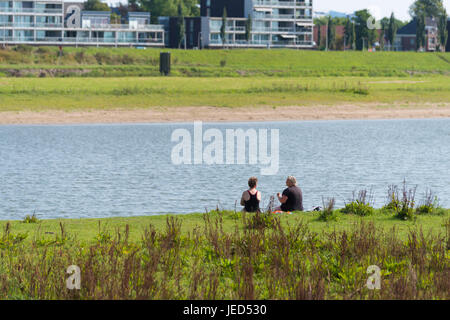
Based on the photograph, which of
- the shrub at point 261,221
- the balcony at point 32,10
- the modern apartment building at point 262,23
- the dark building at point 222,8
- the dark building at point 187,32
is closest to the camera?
the shrub at point 261,221

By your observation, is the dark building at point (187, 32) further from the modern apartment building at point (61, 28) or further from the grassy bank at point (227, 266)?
the grassy bank at point (227, 266)

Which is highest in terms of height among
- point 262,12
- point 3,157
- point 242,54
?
point 262,12

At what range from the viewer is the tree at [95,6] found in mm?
169125

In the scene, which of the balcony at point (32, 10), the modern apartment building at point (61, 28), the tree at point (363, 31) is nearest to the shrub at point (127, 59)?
the modern apartment building at point (61, 28)

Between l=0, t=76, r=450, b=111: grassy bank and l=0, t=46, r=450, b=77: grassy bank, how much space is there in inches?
466

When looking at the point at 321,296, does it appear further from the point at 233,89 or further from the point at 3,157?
the point at 233,89

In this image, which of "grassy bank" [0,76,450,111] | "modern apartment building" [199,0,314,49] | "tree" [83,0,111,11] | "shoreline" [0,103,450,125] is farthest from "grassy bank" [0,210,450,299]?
"tree" [83,0,111,11]

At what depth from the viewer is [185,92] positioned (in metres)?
56.4

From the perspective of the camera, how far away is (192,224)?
1567 centimetres

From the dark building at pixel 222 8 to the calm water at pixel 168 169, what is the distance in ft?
345

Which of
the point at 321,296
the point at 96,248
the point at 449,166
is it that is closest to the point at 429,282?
the point at 321,296

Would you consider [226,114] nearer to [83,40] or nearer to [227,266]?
[227,266]

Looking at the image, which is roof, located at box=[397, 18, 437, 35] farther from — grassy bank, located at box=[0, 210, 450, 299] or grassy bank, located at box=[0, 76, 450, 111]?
grassy bank, located at box=[0, 210, 450, 299]

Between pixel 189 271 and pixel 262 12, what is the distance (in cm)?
14280
